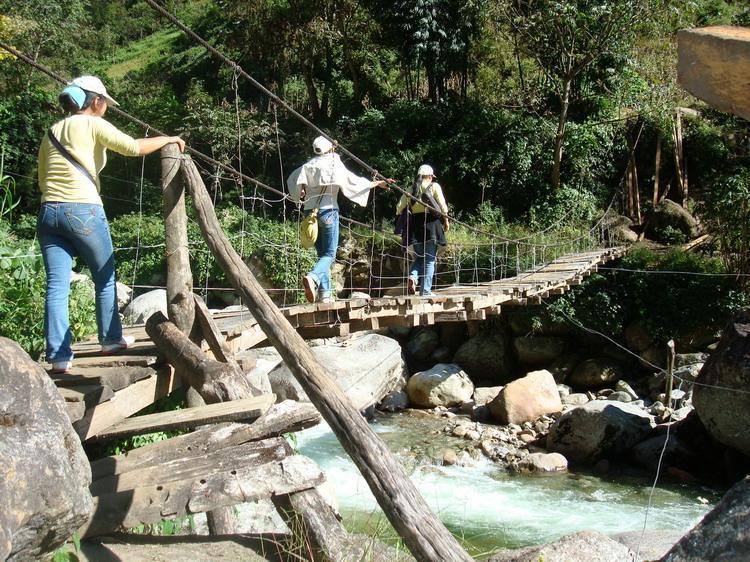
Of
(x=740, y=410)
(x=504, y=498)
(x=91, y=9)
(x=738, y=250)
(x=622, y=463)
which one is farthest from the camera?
(x=91, y=9)

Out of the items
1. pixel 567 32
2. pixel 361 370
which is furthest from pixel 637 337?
pixel 567 32

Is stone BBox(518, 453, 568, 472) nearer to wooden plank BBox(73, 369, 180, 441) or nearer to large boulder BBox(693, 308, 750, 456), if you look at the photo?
large boulder BBox(693, 308, 750, 456)

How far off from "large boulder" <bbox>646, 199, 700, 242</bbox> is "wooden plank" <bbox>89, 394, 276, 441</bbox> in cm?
981

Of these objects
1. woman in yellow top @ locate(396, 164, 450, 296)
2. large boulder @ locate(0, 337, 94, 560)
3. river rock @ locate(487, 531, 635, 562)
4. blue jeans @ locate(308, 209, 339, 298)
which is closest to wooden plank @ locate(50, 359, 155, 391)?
large boulder @ locate(0, 337, 94, 560)

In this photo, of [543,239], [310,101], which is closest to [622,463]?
[543,239]

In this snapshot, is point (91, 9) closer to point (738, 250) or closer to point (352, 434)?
point (738, 250)

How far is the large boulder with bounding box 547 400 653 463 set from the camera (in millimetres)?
7000

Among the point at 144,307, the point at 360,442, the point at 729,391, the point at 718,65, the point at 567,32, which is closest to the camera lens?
the point at 718,65

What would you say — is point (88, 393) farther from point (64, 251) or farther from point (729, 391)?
point (729, 391)

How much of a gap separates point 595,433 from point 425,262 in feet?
9.20

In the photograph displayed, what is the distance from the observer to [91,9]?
23562 millimetres

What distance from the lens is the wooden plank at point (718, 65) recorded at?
1461 mm

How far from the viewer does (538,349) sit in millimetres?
9867

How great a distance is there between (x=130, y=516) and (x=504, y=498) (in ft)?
13.9
